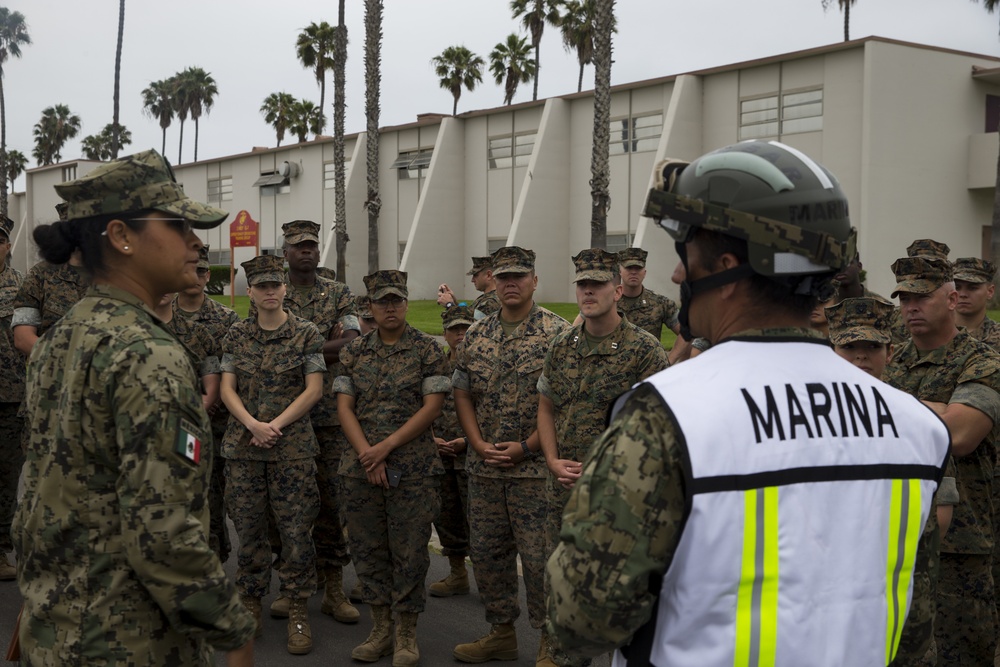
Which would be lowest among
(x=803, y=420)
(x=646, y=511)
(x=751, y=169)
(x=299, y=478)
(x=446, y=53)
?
(x=299, y=478)

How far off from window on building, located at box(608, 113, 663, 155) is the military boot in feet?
71.9

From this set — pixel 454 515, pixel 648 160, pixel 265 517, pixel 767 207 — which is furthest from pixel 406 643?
pixel 648 160

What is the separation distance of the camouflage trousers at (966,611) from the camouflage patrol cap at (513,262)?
9.01ft

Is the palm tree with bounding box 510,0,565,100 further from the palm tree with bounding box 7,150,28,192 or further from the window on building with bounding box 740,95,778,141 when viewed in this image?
the palm tree with bounding box 7,150,28,192

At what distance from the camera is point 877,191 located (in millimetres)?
21812

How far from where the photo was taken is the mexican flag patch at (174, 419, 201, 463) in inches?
96.0

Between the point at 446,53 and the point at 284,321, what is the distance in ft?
131

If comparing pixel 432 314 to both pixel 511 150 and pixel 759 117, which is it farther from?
pixel 759 117

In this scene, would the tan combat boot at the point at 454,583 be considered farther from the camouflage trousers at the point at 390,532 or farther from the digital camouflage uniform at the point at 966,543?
the digital camouflage uniform at the point at 966,543

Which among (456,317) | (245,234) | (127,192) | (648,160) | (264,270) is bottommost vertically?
(456,317)

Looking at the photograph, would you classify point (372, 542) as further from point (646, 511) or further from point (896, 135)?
point (896, 135)

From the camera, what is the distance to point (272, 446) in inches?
225

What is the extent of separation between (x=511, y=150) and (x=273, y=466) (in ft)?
85.0

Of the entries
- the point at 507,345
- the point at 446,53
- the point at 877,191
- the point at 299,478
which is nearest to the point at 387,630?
the point at 299,478
